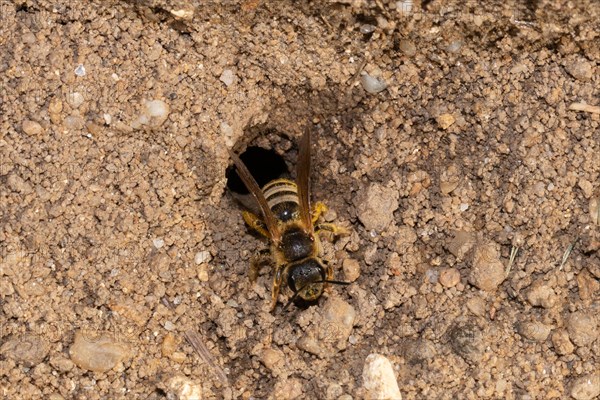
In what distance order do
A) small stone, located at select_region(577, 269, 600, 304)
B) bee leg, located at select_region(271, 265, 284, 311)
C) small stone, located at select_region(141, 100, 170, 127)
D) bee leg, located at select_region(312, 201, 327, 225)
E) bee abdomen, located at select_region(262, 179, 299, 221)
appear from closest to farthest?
small stone, located at select_region(577, 269, 600, 304)
small stone, located at select_region(141, 100, 170, 127)
bee leg, located at select_region(271, 265, 284, 311)
bee leg, located at select_region(312, 201, 327, 225)
bee abdomen, located at select_region(262, 179, 299, 221)

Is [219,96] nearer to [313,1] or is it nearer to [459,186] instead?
[313,1]

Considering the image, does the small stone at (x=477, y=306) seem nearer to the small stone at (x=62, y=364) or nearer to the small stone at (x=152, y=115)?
the small stone at (x=152, y=115)

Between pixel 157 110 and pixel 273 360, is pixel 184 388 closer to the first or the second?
pixel 273 360

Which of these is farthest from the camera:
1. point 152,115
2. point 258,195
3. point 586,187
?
point 258,195

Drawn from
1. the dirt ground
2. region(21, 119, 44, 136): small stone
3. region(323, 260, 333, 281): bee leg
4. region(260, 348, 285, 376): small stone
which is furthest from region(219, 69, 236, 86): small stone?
region(260, 348, 285, 376): small stone

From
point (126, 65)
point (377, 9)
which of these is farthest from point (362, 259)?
point (126, 65)

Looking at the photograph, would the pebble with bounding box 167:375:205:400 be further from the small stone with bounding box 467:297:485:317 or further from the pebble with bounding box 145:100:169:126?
the small stone with bounding box 467:297:485:317

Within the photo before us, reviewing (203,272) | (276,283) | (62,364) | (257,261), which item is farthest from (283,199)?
(62,364)
